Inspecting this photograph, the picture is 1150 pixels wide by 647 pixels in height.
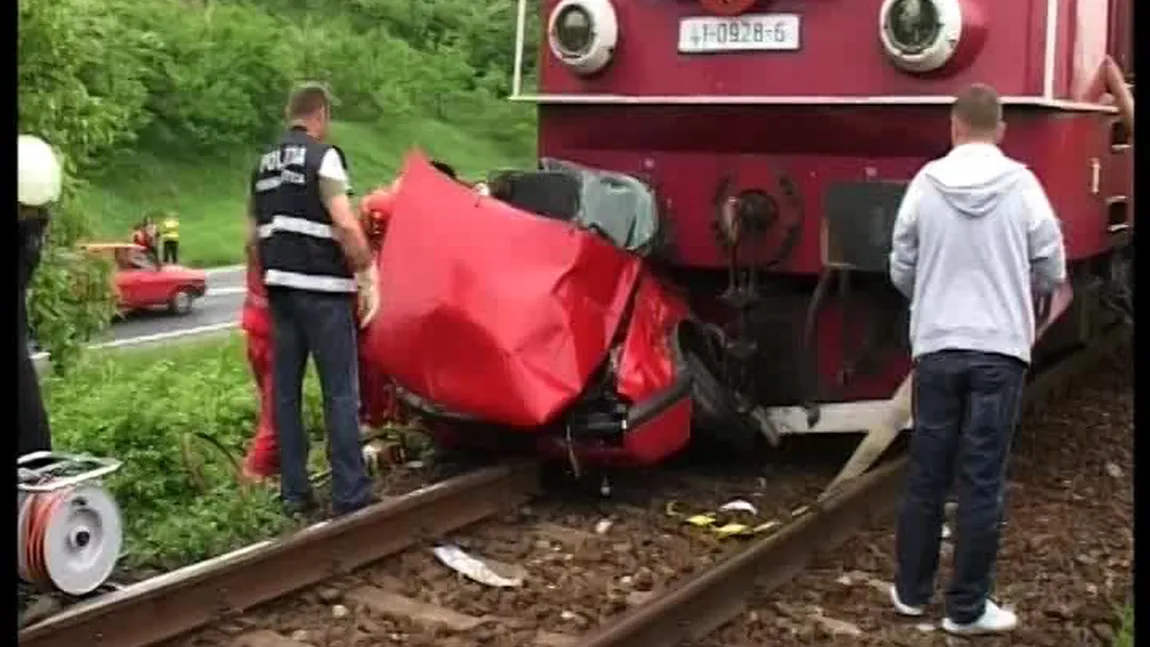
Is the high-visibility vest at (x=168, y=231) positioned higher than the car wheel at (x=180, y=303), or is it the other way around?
the high-visibility vest at (x=168, y=231)

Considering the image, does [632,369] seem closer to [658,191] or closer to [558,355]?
[558,355]

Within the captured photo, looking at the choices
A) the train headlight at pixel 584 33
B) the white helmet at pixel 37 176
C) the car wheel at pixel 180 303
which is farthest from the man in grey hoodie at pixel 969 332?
the car wheel at pixel 180 303

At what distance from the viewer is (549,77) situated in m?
7.75

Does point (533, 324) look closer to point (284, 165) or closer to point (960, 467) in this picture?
point (284, 165)

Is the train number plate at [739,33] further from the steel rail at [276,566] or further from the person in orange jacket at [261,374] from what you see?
the person in orange jacket at [261,374]

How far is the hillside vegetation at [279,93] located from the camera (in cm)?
3500

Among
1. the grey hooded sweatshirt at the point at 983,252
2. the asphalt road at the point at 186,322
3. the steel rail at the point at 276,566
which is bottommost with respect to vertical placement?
the asphalt road at the point at 186,322

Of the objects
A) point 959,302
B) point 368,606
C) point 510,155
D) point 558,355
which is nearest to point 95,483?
point 368,606

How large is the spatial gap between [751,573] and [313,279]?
6.23 feet

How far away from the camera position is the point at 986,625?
5.40m

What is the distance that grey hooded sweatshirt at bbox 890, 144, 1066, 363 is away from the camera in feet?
17.4

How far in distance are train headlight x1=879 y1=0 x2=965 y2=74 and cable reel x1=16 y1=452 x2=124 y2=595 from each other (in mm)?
3395

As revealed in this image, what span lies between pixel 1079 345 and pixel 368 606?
534 centimetres

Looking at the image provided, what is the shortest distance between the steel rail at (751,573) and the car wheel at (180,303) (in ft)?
60.8
